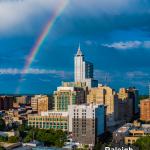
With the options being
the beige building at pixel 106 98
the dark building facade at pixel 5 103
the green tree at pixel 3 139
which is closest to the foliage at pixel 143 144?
the green tree at pixel 3 139

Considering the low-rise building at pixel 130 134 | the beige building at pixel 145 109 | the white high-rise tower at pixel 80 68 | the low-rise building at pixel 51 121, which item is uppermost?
the white high-rise tower at pixel 80 68

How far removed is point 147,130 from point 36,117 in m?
9.68

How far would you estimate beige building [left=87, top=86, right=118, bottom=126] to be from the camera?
158ft

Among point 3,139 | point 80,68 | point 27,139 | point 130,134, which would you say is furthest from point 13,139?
point 80,68

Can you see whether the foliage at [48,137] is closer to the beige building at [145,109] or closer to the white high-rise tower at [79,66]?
the beige building at [145,109]

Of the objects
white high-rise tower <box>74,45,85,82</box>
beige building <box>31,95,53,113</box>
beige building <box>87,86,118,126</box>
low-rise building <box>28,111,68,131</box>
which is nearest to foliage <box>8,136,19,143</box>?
low-rise building <box>28,111,68,131</box>

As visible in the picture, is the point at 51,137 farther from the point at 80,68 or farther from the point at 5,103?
the point at 80,68

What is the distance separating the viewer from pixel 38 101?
2121 inches

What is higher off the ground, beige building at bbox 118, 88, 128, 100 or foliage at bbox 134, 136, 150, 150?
beige building at bbox 118, 88, 128, 100

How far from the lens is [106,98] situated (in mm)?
48750

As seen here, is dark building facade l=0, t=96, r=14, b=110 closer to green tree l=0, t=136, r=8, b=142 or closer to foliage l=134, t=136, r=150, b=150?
green tree l=0, t=136, r=8, b=142

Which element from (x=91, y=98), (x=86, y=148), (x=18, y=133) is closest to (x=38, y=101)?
(x=91, y=98)

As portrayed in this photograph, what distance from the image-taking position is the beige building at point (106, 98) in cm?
4803

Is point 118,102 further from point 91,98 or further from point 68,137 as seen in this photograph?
point 68,137
